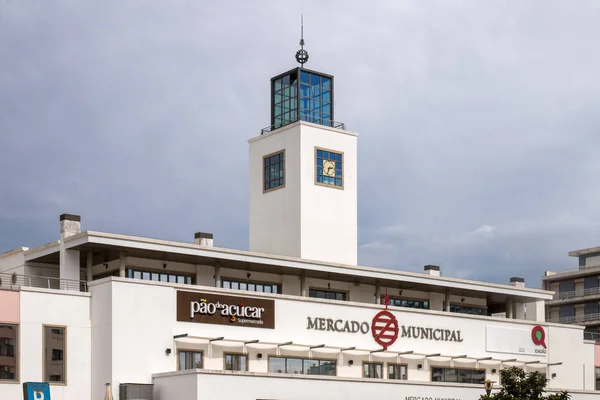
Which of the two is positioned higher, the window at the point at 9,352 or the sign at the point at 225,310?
the sign at the point at 225,310

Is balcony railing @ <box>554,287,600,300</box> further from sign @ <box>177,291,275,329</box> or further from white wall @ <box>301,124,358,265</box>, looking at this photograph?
sign @ <box>177,291,275,329</box>

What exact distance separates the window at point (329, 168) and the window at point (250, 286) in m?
7.47

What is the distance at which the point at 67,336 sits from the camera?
145 feet

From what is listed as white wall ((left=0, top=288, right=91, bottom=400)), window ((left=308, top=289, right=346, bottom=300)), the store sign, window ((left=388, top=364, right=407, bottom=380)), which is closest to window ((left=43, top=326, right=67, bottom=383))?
white wall ((left=0, top=288, right=91, bottom=400))

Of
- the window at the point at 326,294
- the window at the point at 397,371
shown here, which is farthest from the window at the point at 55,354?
the window at the point at 397,371

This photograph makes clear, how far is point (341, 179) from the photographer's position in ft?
195

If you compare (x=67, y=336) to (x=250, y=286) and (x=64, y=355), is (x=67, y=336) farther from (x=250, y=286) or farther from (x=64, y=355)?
(x=250, y=286)

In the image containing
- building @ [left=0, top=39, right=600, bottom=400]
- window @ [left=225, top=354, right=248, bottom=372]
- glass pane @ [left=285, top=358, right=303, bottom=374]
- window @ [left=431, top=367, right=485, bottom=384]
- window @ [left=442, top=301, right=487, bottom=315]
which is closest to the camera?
building @ [left=0, top=39, right=600, bottom=400]

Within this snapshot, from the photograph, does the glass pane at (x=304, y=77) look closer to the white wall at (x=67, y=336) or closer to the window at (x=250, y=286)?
the window at (x=250, y=286)

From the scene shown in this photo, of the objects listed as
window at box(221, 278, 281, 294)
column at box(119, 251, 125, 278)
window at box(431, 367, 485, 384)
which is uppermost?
column at box(119, 251, 125, 278)

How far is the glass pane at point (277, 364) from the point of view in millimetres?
48969

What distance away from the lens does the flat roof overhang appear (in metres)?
46.8

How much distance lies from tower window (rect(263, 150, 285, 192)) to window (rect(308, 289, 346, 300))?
680 cm

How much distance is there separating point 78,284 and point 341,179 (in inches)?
710
